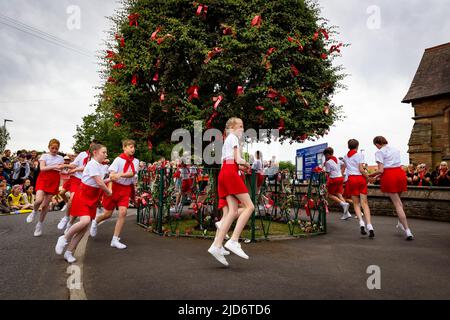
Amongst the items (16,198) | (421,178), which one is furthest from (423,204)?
(16,198)

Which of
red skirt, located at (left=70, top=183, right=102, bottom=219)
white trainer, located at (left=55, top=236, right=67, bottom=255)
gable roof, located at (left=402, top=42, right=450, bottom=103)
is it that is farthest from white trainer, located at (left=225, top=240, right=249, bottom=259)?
gable roof, located at (left=402, top=42, right=450, bottom=103)

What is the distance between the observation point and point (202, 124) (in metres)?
7.72

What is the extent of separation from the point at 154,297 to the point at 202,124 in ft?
16.0

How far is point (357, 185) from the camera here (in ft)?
24.8

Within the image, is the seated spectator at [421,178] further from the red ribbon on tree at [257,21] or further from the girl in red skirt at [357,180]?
the red ribbon on tree at [257,21]

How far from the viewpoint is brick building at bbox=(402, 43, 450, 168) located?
21.6 m

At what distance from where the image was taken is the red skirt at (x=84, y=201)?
4918 millimetres

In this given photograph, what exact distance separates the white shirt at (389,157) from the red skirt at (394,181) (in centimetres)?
10

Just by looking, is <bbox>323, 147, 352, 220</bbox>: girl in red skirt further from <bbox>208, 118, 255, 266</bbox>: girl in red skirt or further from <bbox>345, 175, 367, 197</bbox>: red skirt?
<bbox>208, 118, 255, 266</bbox>: girl in red skirt

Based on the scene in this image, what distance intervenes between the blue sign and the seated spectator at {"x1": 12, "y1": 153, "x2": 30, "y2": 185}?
11.1 meters

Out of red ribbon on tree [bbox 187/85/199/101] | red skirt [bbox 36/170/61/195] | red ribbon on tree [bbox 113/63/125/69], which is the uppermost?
red ribbon on tree [bbox 113/63/125/69]

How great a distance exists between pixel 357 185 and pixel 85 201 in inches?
219

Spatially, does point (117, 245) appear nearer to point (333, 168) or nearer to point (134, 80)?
point (134, 80)
